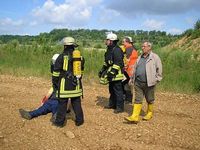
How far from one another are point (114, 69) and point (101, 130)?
5.65 ft

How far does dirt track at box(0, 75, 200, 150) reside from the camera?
708cm

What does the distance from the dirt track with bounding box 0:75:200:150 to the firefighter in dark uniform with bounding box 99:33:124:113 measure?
1.54 feet

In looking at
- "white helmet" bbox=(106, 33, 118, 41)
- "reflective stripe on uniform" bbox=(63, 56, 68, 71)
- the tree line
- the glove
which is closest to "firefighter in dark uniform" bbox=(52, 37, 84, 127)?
"reflective stripe on uniform" bbox=(63, 56, 68, 71)

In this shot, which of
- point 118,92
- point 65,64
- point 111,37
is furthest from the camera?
point 118,92

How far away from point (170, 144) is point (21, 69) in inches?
466

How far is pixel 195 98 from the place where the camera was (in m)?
11.7

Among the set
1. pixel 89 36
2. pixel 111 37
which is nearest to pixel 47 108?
pixel 111 37

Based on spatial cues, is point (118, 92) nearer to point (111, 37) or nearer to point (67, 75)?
point (111, 37)

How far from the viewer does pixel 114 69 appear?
892 cm

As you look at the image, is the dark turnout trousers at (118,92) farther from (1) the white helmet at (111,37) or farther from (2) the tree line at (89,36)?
(2) the tree line at (89,36)

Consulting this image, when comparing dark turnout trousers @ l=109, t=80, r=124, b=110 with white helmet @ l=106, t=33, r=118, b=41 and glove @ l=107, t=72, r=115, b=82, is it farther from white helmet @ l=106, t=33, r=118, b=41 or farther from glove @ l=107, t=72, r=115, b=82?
white helmet @ l=106, t=33, r=118, b=41

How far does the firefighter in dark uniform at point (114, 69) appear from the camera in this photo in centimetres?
895

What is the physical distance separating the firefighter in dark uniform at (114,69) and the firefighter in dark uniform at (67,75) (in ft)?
3.92

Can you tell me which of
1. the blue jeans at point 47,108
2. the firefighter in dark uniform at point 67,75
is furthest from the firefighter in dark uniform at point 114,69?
the blue jeans at point 47,108
